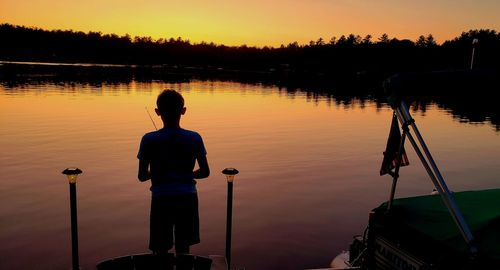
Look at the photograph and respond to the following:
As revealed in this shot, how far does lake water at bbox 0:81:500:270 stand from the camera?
10.4m

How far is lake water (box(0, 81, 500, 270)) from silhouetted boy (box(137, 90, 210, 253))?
5.02 m

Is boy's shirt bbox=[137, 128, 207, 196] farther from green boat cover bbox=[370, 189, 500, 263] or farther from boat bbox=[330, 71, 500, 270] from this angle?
green boat cover bbox=[370, 189, 500, 263]

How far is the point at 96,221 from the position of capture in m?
11.7

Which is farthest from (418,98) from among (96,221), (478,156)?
(478,156)

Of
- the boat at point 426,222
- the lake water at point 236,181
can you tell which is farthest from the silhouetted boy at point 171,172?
the lake water at point 236,181

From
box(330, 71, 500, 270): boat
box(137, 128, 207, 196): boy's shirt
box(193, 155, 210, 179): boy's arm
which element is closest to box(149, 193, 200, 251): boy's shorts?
box(137, 128, 207, 196): boy's shirt

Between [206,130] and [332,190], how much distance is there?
15247 millimetres

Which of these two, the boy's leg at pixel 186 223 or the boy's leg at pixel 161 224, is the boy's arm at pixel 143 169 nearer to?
the boy's leg at pixel 161 224

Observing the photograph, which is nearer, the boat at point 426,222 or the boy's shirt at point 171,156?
the boat at point 426,222

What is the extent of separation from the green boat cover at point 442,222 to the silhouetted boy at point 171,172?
99.1 inches

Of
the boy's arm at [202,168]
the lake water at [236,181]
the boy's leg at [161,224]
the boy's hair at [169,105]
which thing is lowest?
the lake water at [236,181]

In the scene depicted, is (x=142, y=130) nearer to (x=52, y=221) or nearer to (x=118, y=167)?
(x=118, y=167)

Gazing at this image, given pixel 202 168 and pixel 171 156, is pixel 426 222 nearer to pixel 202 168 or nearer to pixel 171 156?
pixel 202 168

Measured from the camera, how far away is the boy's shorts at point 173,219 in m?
4.93
